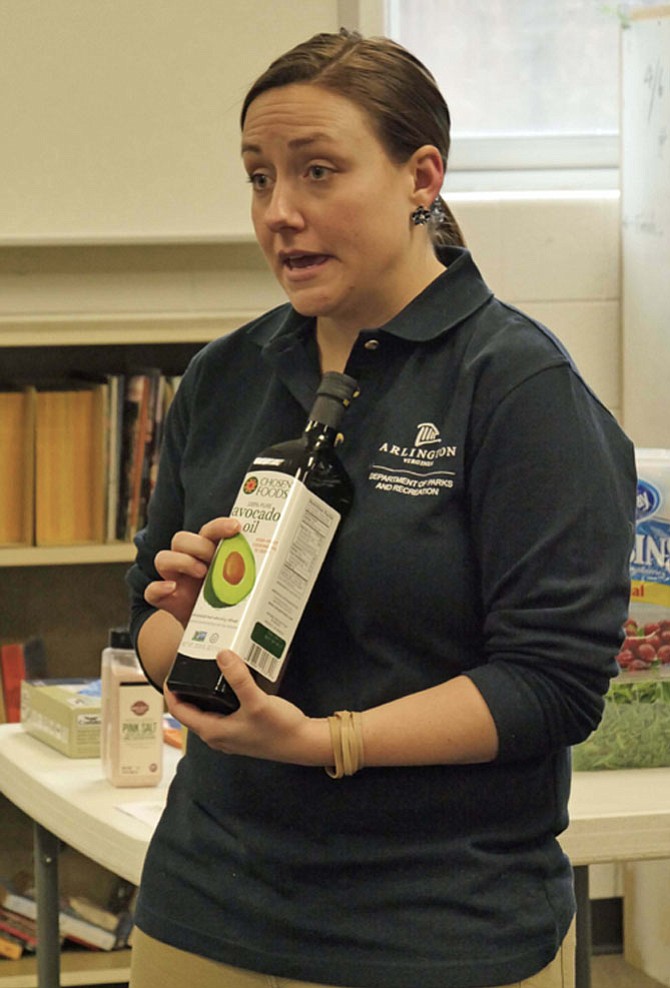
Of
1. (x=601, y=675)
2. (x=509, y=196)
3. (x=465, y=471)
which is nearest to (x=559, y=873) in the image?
(x=601, y=675)

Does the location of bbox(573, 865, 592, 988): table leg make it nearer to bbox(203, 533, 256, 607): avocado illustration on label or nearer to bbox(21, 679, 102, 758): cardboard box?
bbox(21, 679, 102, 758): cardboard box

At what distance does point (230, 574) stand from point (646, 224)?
6.86ft

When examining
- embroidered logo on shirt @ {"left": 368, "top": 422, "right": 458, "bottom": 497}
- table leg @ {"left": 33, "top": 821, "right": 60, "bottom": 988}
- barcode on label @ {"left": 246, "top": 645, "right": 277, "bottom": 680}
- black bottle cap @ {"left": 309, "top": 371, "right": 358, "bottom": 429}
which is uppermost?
black bottle cap @ {"left": 309, "top": 371, "right": 358, "bottom": 429}

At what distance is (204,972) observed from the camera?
1.09 metres

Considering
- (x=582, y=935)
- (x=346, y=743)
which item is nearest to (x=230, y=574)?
(x=346, y=743)

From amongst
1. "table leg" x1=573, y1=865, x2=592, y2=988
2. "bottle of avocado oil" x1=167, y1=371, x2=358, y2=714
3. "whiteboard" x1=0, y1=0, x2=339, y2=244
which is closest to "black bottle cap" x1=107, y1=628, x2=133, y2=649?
"table leg" x1=573, y1=865, x2=592, y2=988

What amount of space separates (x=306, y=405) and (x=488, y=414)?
171 millimetres

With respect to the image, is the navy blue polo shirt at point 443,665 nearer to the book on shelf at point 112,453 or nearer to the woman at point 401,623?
the woman at point 401,623

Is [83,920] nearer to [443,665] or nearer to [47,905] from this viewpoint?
[47,905]

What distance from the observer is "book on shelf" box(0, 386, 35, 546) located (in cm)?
267

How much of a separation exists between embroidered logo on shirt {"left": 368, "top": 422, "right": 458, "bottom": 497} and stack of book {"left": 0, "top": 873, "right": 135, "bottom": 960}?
1882 mm

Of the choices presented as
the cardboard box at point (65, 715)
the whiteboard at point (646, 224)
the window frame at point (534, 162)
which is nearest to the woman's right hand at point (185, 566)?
the cardboard box at point (65, 715)

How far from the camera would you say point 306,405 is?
3.71 ft

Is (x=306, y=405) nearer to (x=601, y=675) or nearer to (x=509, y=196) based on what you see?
(x=601, y=675)
